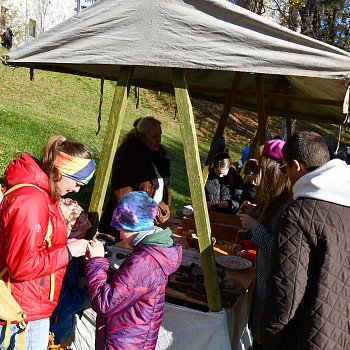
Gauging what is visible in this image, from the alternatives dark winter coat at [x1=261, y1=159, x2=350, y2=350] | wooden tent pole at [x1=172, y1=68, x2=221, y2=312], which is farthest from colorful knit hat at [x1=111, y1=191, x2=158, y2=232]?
dark winter coat at [x1=261, y1=159, x2=350, y2=350]

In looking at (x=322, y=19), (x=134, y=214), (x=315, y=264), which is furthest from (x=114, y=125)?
(x=322, y=19)

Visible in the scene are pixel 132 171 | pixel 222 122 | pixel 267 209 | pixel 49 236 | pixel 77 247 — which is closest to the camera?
pixel 49 236

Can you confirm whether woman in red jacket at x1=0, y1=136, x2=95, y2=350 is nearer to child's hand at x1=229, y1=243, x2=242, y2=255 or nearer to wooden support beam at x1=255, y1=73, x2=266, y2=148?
child's hand at x1=229, y1=243, x2=242, y2=255

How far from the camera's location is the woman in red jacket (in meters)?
1.92

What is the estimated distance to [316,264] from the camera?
191cm

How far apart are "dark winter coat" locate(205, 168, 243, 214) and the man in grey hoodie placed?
287 cm

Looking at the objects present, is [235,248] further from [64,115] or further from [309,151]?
[64,115]

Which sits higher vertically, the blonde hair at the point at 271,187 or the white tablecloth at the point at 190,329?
the blonde hair at the point at 271,187

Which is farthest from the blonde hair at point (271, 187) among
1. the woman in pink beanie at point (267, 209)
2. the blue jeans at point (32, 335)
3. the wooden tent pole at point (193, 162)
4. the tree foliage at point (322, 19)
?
the tree foliage at point (322, 19)

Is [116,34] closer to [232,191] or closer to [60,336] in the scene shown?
[60,336]

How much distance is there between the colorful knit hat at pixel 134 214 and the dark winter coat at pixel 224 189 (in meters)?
2.82

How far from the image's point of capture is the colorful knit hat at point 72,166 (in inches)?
86.8

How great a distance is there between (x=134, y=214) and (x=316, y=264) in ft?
2.98

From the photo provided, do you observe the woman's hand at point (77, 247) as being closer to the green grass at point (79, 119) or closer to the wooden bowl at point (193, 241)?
the wooden bowl at point (193, 241)
